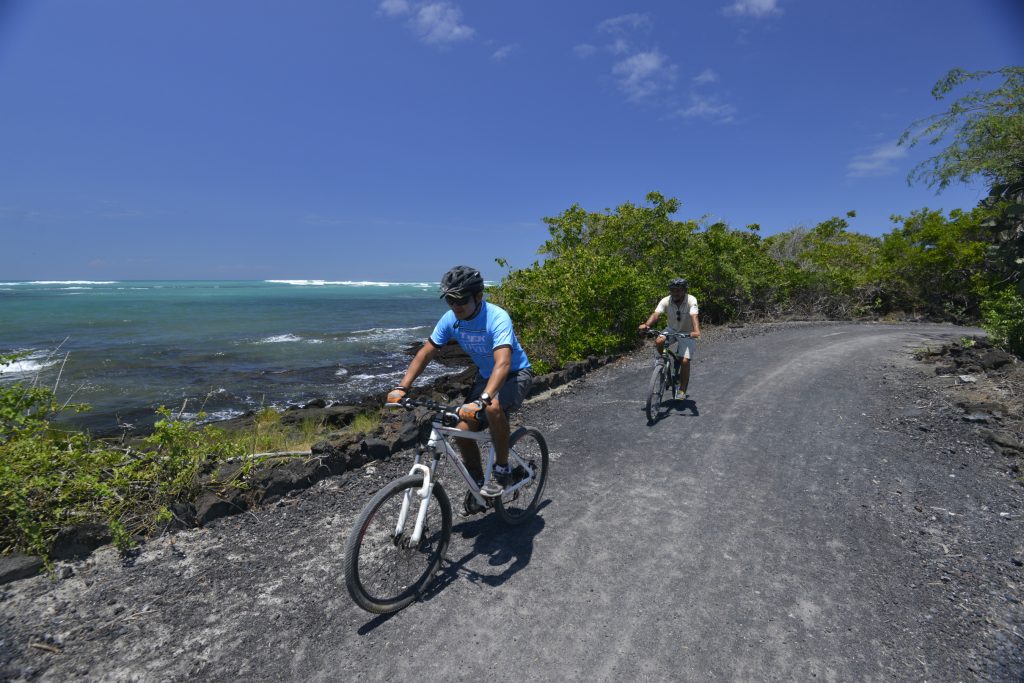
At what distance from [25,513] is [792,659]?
5.64 metres

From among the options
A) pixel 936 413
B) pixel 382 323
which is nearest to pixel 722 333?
pixel 936 413

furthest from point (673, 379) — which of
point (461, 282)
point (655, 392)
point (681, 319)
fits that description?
point (461, 282)

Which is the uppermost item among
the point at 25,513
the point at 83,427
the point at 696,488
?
the point at 25,513

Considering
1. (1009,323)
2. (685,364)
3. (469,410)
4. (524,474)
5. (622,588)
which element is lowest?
(622,588)

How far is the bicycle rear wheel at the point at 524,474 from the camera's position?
14.3 ft

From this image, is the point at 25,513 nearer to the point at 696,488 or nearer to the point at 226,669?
the point at 226,669

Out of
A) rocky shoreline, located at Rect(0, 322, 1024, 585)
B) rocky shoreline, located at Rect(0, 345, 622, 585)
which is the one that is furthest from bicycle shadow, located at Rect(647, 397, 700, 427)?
rocky shoreline, located at Rect(0, 345, 622, 585)

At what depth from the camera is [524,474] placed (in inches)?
178

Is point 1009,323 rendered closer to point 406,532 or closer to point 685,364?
point 685,364

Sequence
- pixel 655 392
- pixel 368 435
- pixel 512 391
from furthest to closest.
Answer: pixel 655 392
pixel 368 435
pixel 512 391

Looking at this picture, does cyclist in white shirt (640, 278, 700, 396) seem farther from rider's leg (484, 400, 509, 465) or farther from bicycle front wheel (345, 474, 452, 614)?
bicycle front wheel (345, 474, 452, 614)

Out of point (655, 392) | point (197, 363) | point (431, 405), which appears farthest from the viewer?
point (197, 363)

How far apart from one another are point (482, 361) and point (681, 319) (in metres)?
4.94

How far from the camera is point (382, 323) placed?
36406 millimetres
